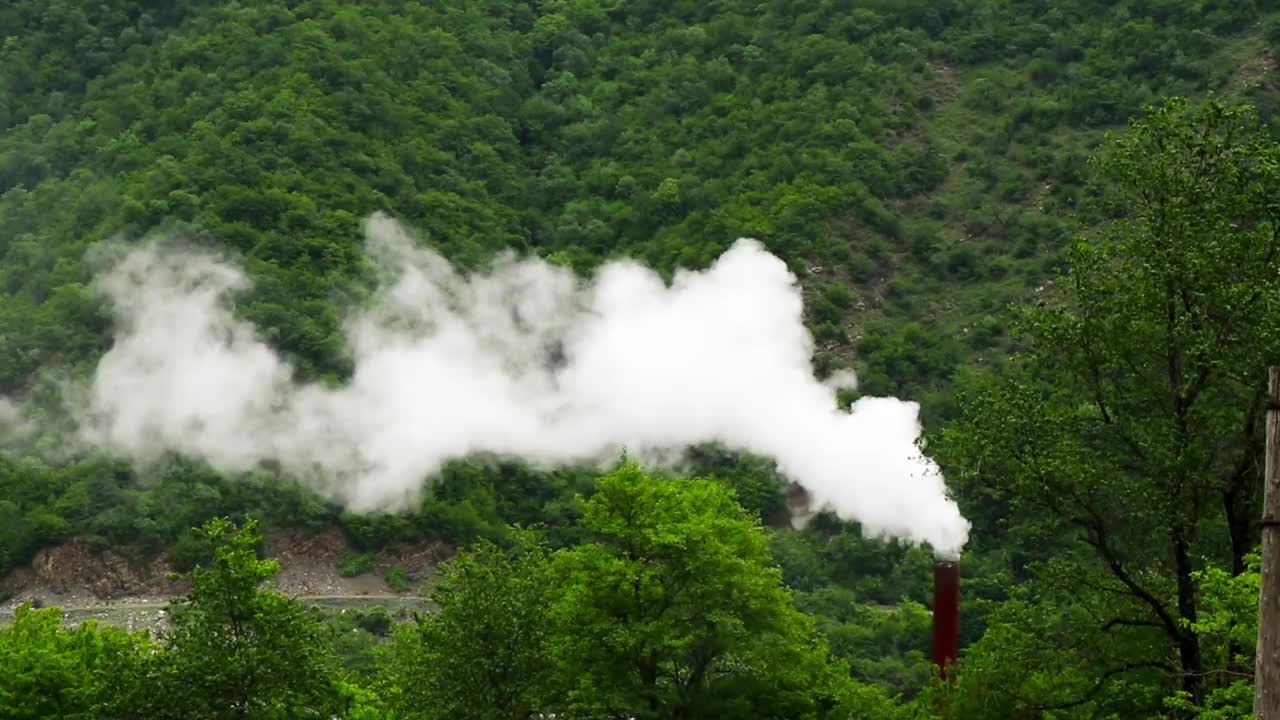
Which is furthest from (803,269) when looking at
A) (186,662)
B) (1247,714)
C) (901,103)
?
(1247,714)

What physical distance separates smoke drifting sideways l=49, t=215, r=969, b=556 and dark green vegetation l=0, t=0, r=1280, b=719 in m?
1.39

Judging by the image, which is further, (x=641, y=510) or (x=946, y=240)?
(x=946, y=240)

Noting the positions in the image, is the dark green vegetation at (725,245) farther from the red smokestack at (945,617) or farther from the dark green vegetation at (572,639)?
the red smokestack at (945,617)

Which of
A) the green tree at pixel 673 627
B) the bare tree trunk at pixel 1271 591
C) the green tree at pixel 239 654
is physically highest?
the green tree at pixel 673 627

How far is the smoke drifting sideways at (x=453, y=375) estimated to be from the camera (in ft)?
265

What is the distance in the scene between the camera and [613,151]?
345ft

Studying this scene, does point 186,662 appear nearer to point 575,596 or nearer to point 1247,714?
point 575,596

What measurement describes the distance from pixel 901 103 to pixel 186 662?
6505 centimetres

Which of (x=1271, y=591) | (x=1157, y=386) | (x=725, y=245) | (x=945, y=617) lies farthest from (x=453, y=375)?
(x=1271, y=591)

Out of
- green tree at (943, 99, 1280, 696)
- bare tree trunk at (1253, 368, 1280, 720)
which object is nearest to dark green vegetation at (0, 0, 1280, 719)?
green tree at (943, 99, 1280, 696)

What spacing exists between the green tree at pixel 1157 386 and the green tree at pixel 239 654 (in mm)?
11465

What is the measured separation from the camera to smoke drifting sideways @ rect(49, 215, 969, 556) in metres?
80.9

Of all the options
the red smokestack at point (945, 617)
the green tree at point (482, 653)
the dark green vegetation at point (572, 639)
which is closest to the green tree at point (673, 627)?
the dark green vegetation at point (572, 639)

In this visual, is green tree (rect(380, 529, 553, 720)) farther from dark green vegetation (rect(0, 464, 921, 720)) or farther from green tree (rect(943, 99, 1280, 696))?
green tree (rect(943, 99, 1280, 696))
